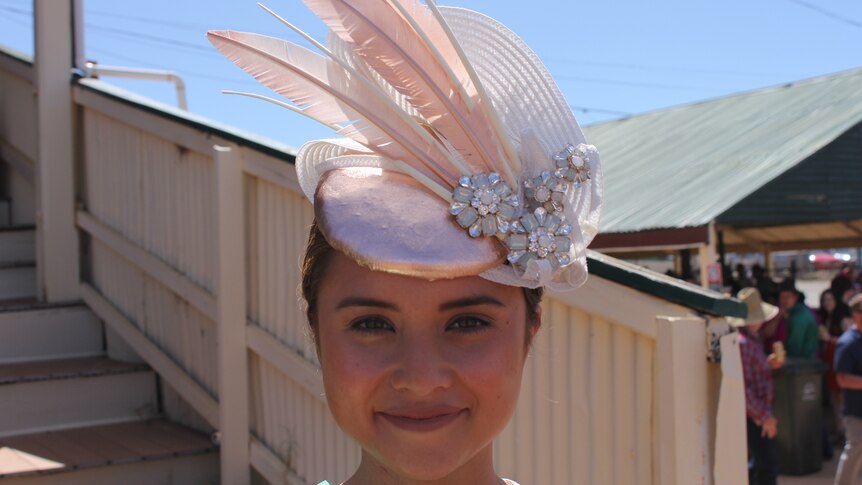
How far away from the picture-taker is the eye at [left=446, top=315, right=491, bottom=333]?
136 cm

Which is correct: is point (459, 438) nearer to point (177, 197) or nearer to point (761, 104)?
point (177, 197)

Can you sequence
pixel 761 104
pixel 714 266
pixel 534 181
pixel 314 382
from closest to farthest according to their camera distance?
1. pixel 534 181
2. pixel 314 382
3. pixel 714 266
4. pixel 761 104

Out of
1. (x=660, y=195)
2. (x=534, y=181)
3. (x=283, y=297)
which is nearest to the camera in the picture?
(x=534, y=181)

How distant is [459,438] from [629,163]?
10.6 meters

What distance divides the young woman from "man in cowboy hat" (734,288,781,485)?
5193mm

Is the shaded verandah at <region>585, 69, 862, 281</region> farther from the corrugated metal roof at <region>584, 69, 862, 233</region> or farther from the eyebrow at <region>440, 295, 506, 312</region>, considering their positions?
the eyebrow at <region>440, 295, 506, 312</region>

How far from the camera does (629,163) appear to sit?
11.5 meters

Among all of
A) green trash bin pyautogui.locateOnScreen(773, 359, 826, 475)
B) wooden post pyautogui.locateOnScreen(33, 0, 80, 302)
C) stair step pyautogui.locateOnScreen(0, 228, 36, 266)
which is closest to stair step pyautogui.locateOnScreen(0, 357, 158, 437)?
wooden post pyautogui.locateOnScreen(33, 0, 80, 302)

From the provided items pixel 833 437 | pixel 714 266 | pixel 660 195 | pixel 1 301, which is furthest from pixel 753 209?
pixel 1 301

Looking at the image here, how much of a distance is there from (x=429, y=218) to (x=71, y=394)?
4.11 metres

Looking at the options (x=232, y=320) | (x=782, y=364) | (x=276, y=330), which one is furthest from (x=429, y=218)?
(x=782, y=364)

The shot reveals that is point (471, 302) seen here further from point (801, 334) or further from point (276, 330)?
point (801, 334)

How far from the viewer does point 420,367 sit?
1291mm

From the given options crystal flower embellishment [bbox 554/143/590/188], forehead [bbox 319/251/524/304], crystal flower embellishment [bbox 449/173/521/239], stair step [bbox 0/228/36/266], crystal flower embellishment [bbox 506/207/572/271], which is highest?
crystal flower embellishment [bbox 554/143/590/188]
